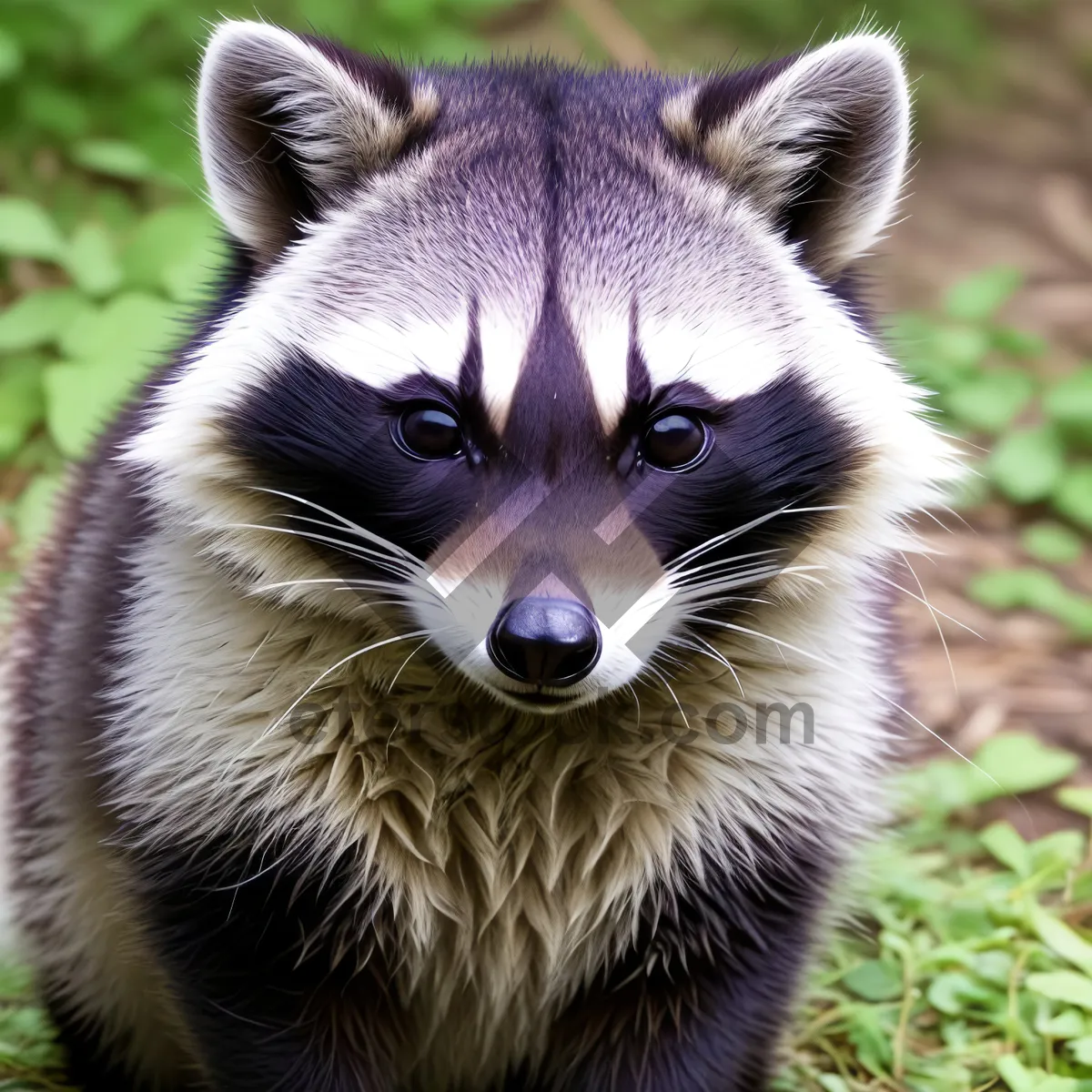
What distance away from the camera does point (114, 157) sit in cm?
485

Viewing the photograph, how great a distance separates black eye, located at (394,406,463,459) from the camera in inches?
91.0

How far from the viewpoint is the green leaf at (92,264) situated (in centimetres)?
475

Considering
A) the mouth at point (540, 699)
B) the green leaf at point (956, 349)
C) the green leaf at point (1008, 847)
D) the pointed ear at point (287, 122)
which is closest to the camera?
the mouth at point (540, 699)

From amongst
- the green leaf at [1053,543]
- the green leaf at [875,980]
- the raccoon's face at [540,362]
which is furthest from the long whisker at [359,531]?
the green leaf at [1053,543]

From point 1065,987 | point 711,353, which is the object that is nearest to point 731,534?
point 711,353

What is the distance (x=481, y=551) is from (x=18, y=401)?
295cm

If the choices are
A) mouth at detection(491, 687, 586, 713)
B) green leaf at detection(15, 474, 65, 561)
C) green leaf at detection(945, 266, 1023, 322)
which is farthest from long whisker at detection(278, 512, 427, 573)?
green leaf at detection(945, 266, 1023, 322)

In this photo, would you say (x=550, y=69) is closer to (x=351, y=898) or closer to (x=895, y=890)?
(x=351, y=898)

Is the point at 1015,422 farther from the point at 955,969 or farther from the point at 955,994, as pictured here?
the point at 955,994

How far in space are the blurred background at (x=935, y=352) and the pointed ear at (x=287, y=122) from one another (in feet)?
1.14

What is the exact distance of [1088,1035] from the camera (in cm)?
318

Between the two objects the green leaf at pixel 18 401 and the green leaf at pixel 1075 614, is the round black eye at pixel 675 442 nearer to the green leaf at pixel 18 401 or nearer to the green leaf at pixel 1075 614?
the green leaf at pixel 1075 614

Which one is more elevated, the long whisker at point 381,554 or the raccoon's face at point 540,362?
the raccoon's face at point 540,362

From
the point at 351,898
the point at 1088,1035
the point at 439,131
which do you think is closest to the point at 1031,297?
the point at 1088,1035
